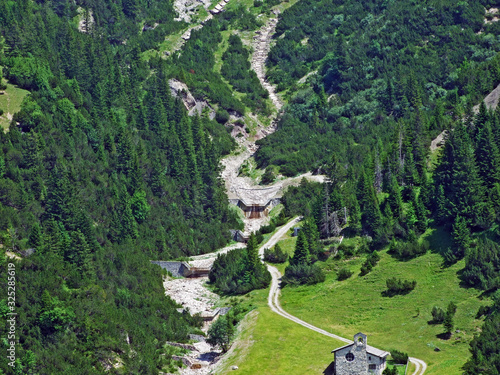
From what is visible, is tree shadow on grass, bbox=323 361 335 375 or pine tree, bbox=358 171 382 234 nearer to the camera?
tree shadow on grass, bbox=323 361 335 375

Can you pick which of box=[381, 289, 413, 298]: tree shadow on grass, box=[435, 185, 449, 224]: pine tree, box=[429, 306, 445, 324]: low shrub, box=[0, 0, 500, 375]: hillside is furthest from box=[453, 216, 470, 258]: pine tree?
box=[429, 306, 445, 324]: low shrub

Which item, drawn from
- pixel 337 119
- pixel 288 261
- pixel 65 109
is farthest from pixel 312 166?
pixel 65 109

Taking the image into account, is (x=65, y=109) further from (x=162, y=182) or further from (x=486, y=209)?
(x=486, y=209)

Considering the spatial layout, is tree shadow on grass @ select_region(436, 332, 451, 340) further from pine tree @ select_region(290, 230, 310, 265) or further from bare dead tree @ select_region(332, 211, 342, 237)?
bare dead tree @ select_region(332, 211, 342, 237)

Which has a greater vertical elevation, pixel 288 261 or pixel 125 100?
pixel 125 100

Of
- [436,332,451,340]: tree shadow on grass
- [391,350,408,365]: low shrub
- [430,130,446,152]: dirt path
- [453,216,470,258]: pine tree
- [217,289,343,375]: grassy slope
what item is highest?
[430,130,446,152]: dirt path

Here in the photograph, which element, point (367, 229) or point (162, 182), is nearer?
point (367, 229)

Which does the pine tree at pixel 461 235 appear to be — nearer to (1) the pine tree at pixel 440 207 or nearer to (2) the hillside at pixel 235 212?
(2) the hillside at pixel 235 212
